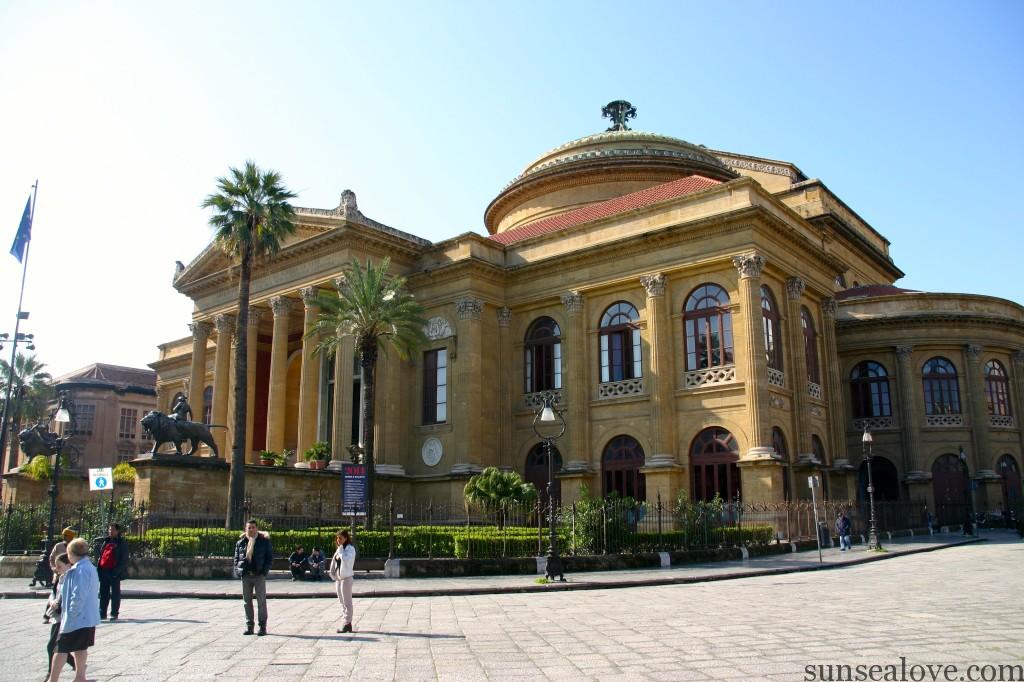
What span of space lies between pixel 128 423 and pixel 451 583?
58.5m

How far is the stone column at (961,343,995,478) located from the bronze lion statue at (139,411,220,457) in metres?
34.3

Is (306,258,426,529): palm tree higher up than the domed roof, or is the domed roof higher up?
the domed roof

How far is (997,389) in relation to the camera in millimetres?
42031

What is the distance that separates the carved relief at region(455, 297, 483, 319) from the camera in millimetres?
36969

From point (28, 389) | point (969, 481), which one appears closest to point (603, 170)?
point (969, 481)

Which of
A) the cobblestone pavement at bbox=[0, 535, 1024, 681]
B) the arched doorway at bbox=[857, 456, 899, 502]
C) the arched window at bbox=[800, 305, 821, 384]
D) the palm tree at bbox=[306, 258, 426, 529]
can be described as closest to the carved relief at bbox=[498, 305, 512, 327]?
the palm tree at bbox=[306, 258, 426, 529]

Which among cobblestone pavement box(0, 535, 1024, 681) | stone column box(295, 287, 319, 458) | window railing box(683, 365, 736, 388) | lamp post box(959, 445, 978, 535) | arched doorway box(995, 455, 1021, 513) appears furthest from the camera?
arched doorway box(995, 455, 1021, 513)

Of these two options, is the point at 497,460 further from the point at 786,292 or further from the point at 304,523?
the point at 786,292

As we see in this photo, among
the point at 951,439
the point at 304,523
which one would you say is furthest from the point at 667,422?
the point at 951,439

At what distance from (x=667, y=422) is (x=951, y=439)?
689 inches

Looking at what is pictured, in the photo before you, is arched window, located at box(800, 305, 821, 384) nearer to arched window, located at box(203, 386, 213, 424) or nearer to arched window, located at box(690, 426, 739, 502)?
arched window, located at box(690, 426, 739, 502)

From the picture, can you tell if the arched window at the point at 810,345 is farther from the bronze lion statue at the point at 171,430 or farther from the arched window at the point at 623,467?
the bronze lion statue at the point at 171,430

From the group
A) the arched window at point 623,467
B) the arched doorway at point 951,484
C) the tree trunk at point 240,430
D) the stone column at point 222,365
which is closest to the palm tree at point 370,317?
the tree trunk at point 240,430

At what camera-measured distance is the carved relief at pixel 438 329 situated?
37.8 m
